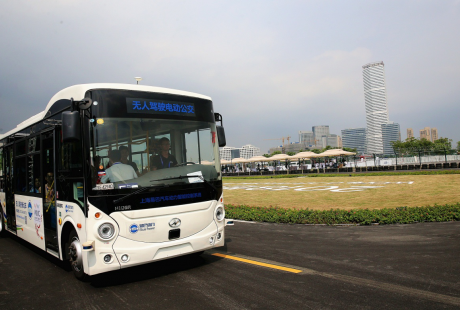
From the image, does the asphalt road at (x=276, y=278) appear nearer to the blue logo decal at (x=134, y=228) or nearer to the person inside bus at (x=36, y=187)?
the blue logo decal at (x=134, y=228)

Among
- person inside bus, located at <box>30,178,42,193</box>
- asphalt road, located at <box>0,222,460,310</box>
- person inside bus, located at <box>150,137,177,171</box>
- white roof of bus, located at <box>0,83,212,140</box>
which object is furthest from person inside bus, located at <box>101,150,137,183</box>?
person inside bus, located at <box>30,178,42,193</box>

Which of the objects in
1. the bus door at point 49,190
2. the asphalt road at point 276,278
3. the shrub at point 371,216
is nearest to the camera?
the asphalt road at point 276,278

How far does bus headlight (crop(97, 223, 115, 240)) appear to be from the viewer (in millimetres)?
4934

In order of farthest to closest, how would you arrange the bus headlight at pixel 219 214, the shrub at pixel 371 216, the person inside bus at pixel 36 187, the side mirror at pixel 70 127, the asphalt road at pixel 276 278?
the shrub at pixel 371 216 < the person inside bus at pixel 36 187 < the bus headlight at pixel 219 214 < the side mirror at pixel 70 127 < the asphalt road at pixel 276 278

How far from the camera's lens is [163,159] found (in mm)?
5641

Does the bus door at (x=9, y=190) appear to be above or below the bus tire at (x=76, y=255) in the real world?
above

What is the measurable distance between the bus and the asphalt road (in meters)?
0.43

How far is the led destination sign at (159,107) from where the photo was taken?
18.0 feet

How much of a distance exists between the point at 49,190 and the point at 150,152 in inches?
96.7

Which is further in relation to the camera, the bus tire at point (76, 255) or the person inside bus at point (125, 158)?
the bus tire at point (76, 255)

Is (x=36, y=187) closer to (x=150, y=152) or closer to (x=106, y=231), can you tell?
(x=106, y=231)

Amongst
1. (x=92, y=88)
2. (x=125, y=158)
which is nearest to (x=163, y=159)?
(x=125, y=158)

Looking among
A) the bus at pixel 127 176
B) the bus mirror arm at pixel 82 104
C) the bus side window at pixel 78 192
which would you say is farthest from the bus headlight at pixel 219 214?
the bus mirror arm at pixel 82 104

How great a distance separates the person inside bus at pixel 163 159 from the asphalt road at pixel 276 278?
1.78 metres
